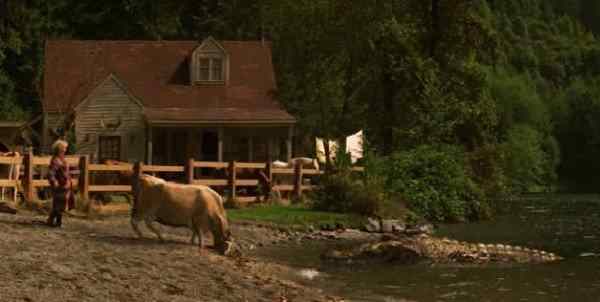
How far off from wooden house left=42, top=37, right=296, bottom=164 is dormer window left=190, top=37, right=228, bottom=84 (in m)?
0.04

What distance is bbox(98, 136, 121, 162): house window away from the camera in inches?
1687

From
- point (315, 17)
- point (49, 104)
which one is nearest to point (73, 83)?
point (49, 104)

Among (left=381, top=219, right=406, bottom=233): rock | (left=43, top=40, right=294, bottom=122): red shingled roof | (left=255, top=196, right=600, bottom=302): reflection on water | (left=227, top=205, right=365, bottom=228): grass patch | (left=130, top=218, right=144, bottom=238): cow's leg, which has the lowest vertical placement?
(left=255, top=196, right=600, bottom=302): reflection on water

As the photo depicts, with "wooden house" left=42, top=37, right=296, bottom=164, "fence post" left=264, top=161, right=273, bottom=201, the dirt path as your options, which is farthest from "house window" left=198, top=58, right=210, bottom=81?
the dirt path

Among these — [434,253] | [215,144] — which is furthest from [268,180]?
[215,144]

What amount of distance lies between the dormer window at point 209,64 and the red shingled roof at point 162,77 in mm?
417

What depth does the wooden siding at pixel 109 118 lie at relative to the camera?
42.5 meters

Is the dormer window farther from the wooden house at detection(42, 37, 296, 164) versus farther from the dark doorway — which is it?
the dark doorway

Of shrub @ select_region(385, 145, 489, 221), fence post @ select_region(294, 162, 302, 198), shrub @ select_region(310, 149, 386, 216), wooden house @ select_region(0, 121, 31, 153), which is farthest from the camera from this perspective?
wooden house @ select_region(0, 121, 31, 153)

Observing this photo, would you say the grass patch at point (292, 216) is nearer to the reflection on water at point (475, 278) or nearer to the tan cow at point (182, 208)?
the reflection on water at point (475, 278)

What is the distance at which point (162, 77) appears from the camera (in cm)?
4469

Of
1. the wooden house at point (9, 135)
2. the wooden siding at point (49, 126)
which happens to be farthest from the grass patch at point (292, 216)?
the wooden siding at point (49, 126)

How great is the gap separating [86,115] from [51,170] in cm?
2477

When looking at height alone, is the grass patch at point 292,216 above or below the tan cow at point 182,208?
below
